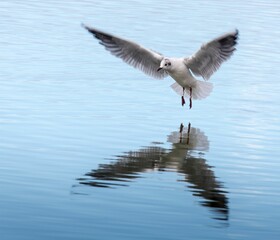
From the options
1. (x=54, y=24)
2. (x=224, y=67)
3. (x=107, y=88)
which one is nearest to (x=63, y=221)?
(x=107, y=88)

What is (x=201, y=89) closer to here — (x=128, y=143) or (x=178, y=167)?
(x=128, y=143)

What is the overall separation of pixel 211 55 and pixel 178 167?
3381mm

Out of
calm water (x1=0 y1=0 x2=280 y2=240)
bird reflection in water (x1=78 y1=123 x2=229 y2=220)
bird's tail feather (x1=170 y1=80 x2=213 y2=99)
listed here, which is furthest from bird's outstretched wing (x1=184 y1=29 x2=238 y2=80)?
bird reflection in water (x1=78 y1=123 x2=229 y2=220)

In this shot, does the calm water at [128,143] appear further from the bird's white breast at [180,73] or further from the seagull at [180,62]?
the bird's white breast at [180,73]

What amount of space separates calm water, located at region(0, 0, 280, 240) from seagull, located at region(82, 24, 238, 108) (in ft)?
1.02

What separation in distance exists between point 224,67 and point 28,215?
10114 mm

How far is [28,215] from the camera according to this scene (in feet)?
34.1

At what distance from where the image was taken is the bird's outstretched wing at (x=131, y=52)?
54.4ft

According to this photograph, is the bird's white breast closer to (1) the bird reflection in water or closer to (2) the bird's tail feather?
(2) the bird's tail feather

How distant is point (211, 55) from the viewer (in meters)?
15.9

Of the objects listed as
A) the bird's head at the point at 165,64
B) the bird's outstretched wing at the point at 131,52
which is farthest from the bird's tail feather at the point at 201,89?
the bird's outstretched wing at the point at 131,52

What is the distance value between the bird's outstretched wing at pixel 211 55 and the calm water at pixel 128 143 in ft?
2.06

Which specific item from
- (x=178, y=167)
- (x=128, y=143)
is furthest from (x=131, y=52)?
(x=178, y=167)

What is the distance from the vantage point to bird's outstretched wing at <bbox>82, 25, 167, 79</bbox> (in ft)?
54.4
